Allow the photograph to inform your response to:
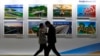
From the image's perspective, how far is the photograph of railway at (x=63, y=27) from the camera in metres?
15.7

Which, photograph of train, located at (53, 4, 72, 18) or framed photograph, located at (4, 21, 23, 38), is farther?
framed photograph, located at (4, 21, 23, 38)

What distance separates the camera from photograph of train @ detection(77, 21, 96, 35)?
1565 cm

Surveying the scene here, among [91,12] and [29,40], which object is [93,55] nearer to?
[91,12]

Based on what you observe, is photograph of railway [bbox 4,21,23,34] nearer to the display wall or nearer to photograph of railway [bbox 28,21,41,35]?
the display wall

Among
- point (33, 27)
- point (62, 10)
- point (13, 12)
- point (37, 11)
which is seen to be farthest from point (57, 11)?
point (13, 12)

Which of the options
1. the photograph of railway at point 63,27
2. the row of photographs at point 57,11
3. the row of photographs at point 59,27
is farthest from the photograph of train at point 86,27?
the photograph of railway at point 63,27

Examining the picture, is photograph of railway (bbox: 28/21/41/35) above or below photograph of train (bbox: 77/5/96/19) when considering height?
below

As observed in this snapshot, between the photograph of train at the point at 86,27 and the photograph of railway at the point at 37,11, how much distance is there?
5.31 feet

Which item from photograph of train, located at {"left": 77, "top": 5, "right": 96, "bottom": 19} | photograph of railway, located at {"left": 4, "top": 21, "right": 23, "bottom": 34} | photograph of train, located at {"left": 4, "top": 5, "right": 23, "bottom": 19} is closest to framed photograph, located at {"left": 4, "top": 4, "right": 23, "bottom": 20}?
photograph of train, located at {"left": 4, "top": 5, "right": 23, "bottom": 19}

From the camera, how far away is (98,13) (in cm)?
1561

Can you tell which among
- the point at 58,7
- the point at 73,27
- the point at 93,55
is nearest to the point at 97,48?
the point at 93,55

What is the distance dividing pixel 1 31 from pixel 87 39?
12.6 feet

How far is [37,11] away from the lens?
15.7 m

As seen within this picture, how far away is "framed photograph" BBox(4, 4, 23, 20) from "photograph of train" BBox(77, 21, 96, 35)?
2626 mm
